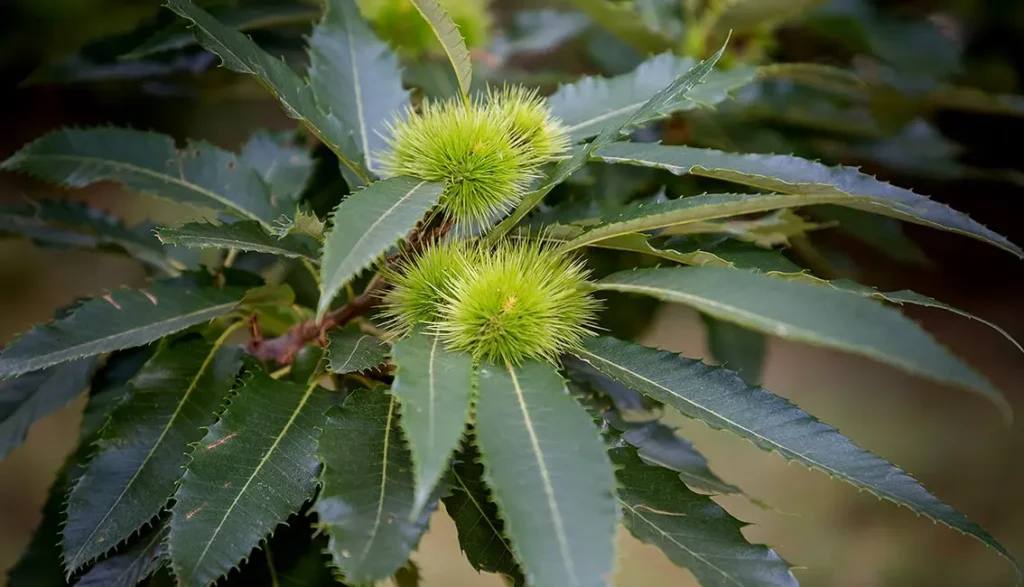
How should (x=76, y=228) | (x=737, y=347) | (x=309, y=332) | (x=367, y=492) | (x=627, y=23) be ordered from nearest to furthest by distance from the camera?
(x=367, y=492)
(x=309, y=332)
(x=76, y=228)
(x=627, y=23)
(x=737, y=347)

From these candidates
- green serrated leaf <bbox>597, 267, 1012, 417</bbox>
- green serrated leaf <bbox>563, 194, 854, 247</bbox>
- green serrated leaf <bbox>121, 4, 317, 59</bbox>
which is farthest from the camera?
green serrated leaf <bbox>121, 4, 317, 59</bbox>

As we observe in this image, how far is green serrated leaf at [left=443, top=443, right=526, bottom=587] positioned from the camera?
57 cm

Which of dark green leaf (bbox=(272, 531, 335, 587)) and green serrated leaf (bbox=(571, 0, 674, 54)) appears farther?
green serrated leaf (bbox=(571, 0, 674, 54))

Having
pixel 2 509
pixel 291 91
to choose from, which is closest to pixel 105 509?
pixel 291 91

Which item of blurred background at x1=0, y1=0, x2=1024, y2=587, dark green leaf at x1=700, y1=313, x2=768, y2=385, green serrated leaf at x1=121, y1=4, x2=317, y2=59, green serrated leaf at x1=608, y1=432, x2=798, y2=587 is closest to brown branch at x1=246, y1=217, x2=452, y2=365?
green serrated leaf at x1=608, y1=432, x2=798, y2=587

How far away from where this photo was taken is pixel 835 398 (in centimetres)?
193

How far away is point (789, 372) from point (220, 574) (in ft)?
5.81

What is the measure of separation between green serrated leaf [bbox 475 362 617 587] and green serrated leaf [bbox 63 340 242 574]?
0.29 meters

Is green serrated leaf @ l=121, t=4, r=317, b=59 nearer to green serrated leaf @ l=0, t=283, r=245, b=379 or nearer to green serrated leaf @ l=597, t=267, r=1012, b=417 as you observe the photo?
green serrated leaf @ l=0, t=283, r=245, b=379

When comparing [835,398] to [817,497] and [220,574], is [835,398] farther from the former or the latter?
[220,574]

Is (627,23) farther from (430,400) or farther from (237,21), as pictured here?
(430,400)

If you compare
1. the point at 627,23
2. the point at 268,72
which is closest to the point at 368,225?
the point at 268,72

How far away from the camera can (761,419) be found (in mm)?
538

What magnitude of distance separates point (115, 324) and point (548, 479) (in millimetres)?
426
